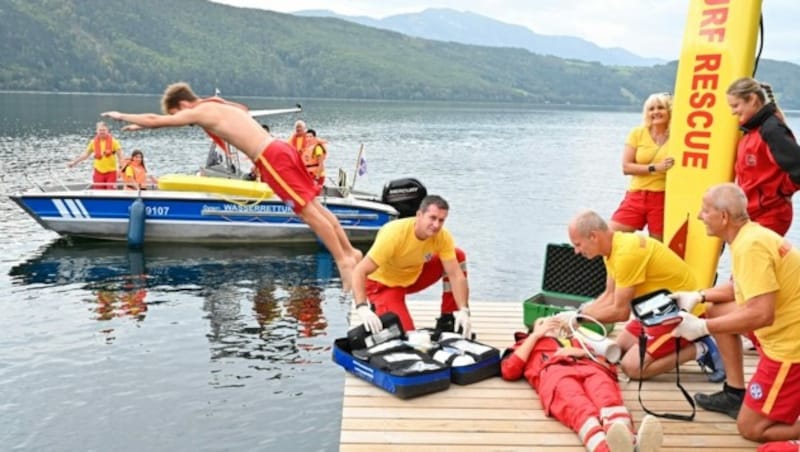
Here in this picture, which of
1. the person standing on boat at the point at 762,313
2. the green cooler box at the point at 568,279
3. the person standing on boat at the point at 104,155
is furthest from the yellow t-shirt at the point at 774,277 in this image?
the person standing on boat at the point at 104,155

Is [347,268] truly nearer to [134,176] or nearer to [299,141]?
[299,141]

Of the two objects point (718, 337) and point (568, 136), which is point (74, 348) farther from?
point (568, 136)

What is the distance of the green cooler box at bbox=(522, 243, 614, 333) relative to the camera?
773 cm

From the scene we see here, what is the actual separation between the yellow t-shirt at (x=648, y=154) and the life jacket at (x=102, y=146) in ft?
46.9

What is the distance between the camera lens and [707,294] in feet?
18.5

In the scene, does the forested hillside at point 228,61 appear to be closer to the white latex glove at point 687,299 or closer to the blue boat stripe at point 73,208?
the blue boat stripe at point 73,208

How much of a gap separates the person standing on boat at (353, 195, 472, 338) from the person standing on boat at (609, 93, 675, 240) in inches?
77.7

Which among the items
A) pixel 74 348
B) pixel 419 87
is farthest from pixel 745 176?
pixel 419 87

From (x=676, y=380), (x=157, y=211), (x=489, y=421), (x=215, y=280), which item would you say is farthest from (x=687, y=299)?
(x=157, y=211)

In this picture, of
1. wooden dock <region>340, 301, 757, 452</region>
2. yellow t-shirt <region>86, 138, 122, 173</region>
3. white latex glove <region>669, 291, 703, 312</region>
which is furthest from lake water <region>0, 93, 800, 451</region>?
white latex glove <region>669, 291, 703, 312</region>

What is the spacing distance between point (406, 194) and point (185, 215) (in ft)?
27.9

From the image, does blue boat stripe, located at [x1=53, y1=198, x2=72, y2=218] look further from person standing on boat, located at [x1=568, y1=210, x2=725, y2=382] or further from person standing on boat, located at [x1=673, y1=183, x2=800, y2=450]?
person standing on boat, located at [x1=673, y1=183, x2=800, y2=450]

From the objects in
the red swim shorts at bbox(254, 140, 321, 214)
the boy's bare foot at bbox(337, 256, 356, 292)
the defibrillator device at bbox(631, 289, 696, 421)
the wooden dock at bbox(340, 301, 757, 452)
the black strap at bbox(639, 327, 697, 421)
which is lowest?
the wooden dock at bbox(340, 301, 757, 452)

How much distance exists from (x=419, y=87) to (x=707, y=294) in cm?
16304
